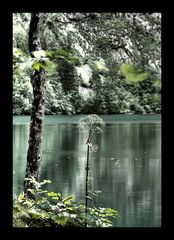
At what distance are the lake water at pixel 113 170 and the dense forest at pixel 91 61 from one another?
8.84ft

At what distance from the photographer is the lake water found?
11.9 meters

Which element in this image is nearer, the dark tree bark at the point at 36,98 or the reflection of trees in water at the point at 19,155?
the dark tree bark at the point at 36,98

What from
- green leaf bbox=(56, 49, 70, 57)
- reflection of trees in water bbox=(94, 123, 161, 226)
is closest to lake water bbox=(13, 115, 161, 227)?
reflection of trees in water bbox=(94, 123, 161, 226)

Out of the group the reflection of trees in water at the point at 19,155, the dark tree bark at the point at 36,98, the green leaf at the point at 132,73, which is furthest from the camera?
the reflection of trees in water at the point at 19,155

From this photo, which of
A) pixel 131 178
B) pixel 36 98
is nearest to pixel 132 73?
pixel 36 98

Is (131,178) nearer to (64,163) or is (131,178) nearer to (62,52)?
(64,163)

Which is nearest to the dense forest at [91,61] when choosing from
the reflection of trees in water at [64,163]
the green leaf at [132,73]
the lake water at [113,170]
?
the green leaf at [132,73]

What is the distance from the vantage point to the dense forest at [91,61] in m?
1.02

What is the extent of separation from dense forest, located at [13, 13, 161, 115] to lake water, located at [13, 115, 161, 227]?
8.84 ft

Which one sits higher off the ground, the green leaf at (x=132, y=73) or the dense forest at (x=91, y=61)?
the dense forest at (x=91, y=61)

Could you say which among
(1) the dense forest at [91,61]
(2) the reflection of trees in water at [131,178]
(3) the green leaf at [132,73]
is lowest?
(2) the reflection of trees in water at [131,178]

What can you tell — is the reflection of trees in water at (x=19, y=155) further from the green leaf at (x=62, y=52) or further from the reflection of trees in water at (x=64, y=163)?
the green leaf at (x=62, y=52)
